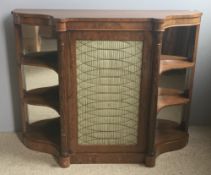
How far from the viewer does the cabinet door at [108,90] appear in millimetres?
1530

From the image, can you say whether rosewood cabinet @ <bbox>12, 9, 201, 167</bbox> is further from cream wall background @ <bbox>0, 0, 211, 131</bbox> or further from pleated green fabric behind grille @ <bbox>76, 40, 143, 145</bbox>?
cream wall background @ <bbox>0, 0, 211, 131</bbox>

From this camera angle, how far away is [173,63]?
5.63ft

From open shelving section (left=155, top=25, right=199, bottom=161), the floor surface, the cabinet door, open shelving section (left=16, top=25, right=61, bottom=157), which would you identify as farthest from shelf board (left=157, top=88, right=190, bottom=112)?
open shelving section (left=16, top=25, right=61, bottom=157)

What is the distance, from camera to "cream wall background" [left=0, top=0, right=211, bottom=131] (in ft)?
5.85

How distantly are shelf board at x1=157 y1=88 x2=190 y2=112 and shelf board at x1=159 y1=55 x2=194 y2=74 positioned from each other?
198 mm

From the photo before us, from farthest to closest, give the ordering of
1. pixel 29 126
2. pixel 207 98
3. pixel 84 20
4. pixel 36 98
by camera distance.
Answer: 1. pixel 207 98
2. pixel 29 126
3. pixel 36 98
4. pixel 84 20

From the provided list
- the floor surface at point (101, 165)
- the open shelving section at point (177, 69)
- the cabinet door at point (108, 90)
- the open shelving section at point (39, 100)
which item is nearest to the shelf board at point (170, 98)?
the open shelving section at point (177, 69)

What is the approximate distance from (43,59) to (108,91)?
43 centimetres

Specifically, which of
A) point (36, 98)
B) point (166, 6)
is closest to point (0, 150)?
point (36, 98)

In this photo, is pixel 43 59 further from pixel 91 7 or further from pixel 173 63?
pixel 173 63

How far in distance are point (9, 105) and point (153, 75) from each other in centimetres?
99

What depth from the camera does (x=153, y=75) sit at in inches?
61.6

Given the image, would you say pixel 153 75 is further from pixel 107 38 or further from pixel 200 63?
pixel 200 63

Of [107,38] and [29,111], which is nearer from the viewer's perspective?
[107,38]
